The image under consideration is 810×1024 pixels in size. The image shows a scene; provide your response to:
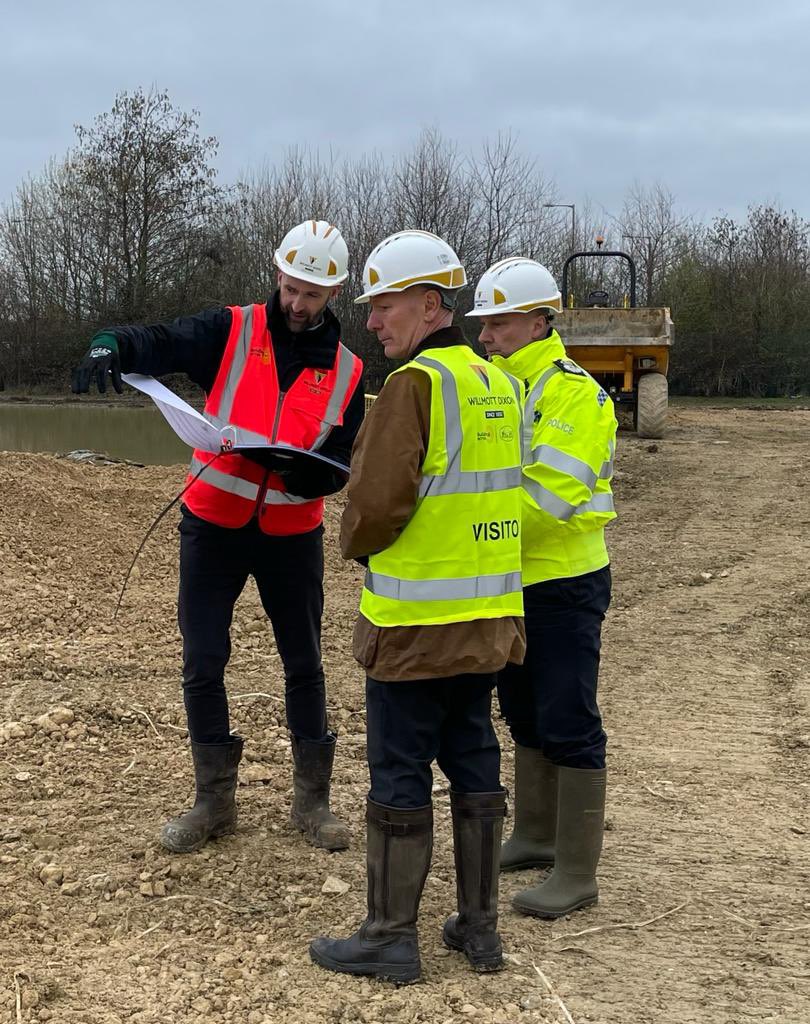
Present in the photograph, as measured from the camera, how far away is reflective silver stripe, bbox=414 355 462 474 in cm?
291

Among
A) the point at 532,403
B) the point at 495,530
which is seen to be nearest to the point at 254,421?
the point at 532,403

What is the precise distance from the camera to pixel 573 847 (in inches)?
142

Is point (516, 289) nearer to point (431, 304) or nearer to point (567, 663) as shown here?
point (431, 304)

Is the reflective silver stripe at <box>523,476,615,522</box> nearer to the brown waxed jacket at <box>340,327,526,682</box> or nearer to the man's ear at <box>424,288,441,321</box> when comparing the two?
the brown waxed jacket at <box>340,327,526,682</box>

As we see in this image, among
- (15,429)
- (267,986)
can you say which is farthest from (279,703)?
(15,429)

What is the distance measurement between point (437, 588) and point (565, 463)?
78 centimetres

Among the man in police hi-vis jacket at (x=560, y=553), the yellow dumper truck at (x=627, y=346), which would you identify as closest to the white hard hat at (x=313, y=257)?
the man in police hi-vis jacket at (x=560, y=553)

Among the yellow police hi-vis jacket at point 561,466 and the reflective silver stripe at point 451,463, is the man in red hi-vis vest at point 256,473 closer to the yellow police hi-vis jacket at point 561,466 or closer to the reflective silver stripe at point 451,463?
the yellow police hi-vis jacket at point 561,466

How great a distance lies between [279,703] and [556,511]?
270 cm

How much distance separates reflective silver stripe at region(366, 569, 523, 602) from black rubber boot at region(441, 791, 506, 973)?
0.60 metres

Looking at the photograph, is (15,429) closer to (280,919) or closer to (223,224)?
(223,224)

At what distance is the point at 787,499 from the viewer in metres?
12.4

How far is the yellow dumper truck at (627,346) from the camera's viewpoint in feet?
55.0

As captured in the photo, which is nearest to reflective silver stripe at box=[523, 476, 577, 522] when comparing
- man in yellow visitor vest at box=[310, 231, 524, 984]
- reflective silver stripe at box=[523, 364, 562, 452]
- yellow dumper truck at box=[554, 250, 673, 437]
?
reflective silver stripe at box=[523, 364, 562, 452]
